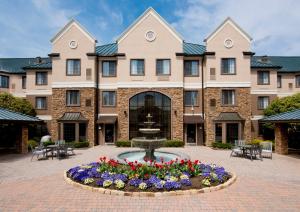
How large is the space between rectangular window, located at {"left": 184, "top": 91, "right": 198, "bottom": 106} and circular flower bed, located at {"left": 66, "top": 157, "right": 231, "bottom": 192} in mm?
13787

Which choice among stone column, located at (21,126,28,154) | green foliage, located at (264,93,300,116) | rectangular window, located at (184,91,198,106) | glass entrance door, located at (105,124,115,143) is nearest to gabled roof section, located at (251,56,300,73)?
green foliage, located at (264,93,300,116)

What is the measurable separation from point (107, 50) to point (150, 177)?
19727 millimetres

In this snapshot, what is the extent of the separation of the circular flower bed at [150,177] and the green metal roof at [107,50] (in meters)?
16.7

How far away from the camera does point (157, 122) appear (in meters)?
23.0

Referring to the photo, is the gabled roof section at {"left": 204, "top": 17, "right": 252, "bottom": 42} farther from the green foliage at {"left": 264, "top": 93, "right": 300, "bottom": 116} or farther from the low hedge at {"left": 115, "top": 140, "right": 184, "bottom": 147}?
the low hedge at {"left": 115, "top": 140, "right": 184, "bottom": 147}

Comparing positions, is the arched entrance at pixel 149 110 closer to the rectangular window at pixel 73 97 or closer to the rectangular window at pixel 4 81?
the rectangular window at pixel 73 97

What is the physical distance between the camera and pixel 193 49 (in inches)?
995

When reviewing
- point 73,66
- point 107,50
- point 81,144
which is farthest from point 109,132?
point 107,50

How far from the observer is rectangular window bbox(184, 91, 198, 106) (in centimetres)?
2355

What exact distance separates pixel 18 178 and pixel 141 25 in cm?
1908

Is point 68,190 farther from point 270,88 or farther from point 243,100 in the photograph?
point 270,88

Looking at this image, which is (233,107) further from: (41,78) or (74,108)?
(41,78)

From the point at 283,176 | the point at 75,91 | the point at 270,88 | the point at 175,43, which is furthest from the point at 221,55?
the point at 75,91

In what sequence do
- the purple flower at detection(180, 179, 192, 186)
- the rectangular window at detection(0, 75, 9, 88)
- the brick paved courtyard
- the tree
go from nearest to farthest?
the brick paved courtyard, the purple flower at detection(180, 179, 192, 186), the tree, the rectangular window at detection(0, 75, 9, 88)
